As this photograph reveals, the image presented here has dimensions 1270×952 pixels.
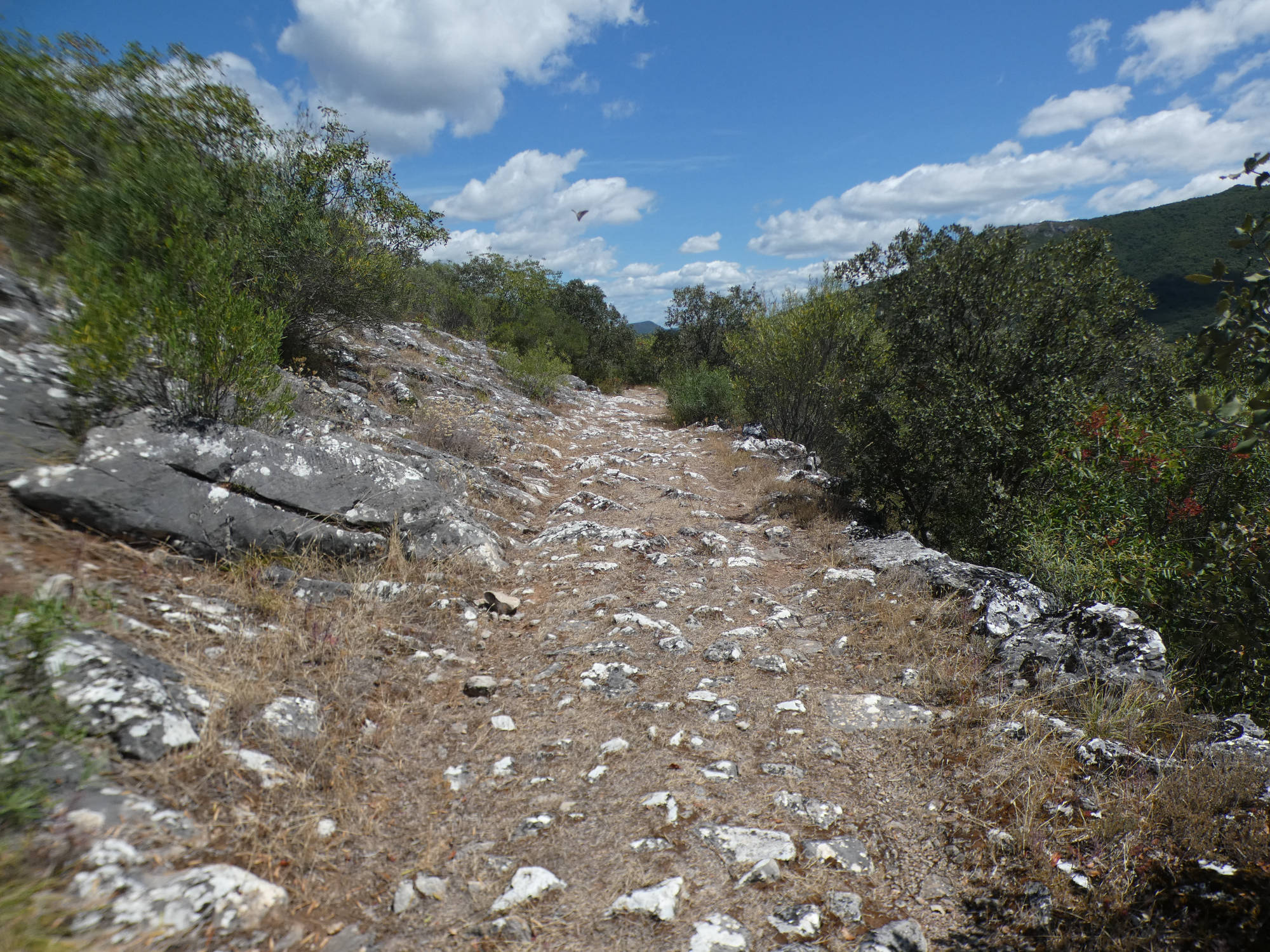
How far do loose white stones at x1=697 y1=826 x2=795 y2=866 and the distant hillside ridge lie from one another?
70.8m

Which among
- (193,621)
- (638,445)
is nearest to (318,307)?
(638,445)

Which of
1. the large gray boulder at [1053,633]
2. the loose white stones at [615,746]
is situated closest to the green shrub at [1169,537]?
the large gray boulder at [1053,633]

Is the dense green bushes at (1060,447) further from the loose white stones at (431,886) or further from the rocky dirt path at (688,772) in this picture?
the loose white stones at (431,886)

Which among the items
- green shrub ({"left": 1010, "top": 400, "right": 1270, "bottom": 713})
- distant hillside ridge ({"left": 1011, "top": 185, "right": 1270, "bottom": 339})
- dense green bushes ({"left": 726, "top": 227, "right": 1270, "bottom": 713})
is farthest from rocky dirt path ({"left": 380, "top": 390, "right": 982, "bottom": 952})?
distant hillside ridge ({"left": 1011, "top": 185, "right": 1270, "bottom": 339})

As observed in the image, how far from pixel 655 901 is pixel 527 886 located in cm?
58

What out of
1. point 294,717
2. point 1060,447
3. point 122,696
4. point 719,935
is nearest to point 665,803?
point 719,935

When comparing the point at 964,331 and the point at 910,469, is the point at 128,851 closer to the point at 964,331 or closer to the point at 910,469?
the point at 910,469

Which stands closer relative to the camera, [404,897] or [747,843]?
[404,897]

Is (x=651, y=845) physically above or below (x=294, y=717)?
below

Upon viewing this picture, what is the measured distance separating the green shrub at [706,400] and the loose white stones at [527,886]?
17.4 metres

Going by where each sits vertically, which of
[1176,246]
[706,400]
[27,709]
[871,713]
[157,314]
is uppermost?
[1176,246]

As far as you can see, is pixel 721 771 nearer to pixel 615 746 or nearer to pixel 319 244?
pixel 615 746

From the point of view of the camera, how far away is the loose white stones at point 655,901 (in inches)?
103

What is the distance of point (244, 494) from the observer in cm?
501
